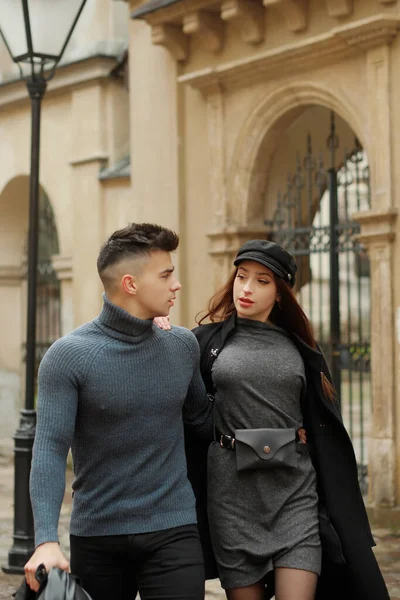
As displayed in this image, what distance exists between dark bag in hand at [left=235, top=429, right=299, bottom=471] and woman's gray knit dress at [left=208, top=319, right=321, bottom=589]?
0.14ft

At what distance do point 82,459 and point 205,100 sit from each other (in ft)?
23.9

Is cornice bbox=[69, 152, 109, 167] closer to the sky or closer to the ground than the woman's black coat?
closer to the sky

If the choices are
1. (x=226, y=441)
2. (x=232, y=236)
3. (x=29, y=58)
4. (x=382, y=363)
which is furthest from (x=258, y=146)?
(x=226, y=441)

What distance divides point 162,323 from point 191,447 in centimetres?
51

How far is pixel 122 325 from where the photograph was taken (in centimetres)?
364

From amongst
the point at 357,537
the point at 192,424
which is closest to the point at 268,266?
the point at 192,424

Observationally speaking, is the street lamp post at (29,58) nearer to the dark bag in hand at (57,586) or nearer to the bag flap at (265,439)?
the bag flap at (265,439)

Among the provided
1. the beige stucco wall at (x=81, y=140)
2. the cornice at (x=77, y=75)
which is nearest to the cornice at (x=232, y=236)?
the beige stucco wall at (x=81, y=140)

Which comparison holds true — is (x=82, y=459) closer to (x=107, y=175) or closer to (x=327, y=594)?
(x=327, y=594)

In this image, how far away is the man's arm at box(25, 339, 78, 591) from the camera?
3.39m

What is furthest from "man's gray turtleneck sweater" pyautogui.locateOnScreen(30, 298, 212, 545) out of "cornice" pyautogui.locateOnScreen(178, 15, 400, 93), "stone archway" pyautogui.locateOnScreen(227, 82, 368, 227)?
"stone archway" pyautogui.locateOnScreen(227, 82, 368, 227)

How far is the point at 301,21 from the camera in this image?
9188 mm

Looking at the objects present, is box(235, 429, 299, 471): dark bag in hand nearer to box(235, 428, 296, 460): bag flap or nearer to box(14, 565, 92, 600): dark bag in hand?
box(235, 428, 296, 460): bag flap

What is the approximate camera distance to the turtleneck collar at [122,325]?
363 centimetres
